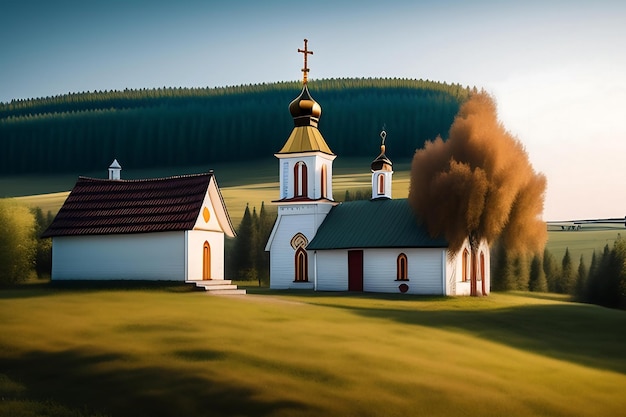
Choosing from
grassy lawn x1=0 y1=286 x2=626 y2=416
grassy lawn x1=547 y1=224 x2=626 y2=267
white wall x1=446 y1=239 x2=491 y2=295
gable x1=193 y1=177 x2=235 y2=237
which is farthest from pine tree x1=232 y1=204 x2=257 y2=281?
grassy lawn x1=0 y1=286 x2=626 y2=416

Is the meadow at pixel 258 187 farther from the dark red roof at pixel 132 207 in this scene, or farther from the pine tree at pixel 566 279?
the dark red roof at pixel 132 207

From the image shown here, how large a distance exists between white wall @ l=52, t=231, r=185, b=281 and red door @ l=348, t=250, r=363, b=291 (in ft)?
47.6

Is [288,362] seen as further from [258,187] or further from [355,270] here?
[258,187]

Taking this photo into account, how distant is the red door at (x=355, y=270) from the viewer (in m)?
57.4

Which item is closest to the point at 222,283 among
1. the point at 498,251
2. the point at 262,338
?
the point at 262,338

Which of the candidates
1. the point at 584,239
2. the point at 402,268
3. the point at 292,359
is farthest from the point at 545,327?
the point at 584,239

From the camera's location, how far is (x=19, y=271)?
2306 inches

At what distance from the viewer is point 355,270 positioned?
5769cm

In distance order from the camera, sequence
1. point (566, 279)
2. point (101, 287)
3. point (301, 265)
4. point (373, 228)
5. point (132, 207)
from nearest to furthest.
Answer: point (101, 287) < point (132, 207) < point (373, 228) < point (301, 265) < point (566, 279)

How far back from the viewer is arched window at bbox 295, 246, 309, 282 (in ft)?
199

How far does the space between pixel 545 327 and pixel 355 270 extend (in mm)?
20897

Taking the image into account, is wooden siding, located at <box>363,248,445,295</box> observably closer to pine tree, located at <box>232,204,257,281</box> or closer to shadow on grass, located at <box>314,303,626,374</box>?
shadow on grass, located at <box>314,303,626,374</box>

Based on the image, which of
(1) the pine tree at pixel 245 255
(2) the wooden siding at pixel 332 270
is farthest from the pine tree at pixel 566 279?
(2) the wooden siding at pixel 332 270

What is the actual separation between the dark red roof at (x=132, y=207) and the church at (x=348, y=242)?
1150cm
